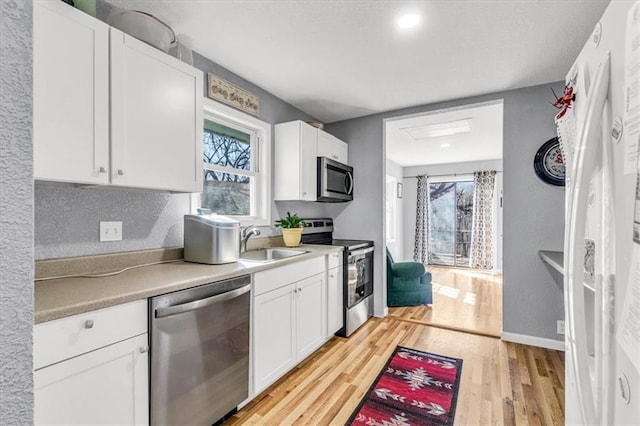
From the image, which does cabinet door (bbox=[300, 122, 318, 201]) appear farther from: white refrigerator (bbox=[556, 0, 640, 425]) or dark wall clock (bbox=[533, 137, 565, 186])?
white refrigerator (bbox=[556, 0, 640, 425])

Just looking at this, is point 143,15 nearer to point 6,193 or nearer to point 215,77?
point 215,77

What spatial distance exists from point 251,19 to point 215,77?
61 centimetres

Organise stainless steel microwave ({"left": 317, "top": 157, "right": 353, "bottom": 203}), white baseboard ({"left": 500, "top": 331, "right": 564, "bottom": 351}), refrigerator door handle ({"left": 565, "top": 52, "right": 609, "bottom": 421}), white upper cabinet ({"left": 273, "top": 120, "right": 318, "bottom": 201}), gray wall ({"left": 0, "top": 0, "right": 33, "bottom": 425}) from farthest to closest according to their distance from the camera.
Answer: stainless steel microwave ({"left": 317, "top": 157, "right": 353, "bottom": 203}) < white upper cabinet ({"left": 273, "top": 120, "right": 318, "bottom": 201}) < white baseboard ({"left": 500, "top": 331, "right": 564, "bottom": 351}) < refrigerator door handle ({"left": 565, "top": 52, "right": 609, "bottom": 421}) < gray wall ({"left": 0, "top": 0, "right": 33, "bottom": 425})

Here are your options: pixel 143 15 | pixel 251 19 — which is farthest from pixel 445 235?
pixel 143 15

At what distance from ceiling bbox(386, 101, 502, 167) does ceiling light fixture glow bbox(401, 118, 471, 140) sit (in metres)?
0.04

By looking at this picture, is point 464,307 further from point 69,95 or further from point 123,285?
point 69,95

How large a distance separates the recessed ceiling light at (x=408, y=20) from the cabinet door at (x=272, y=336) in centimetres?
184

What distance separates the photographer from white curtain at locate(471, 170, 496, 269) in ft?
20.5

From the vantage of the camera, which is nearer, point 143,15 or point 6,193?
point 6,193

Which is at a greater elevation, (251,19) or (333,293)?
(251,19)

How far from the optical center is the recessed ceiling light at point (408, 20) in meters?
1.78

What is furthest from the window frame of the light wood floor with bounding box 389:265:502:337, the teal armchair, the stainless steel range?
the light wood floor with bounding box 389:265:502:337

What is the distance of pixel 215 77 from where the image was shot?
7.47 feet

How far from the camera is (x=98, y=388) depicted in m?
1.12
